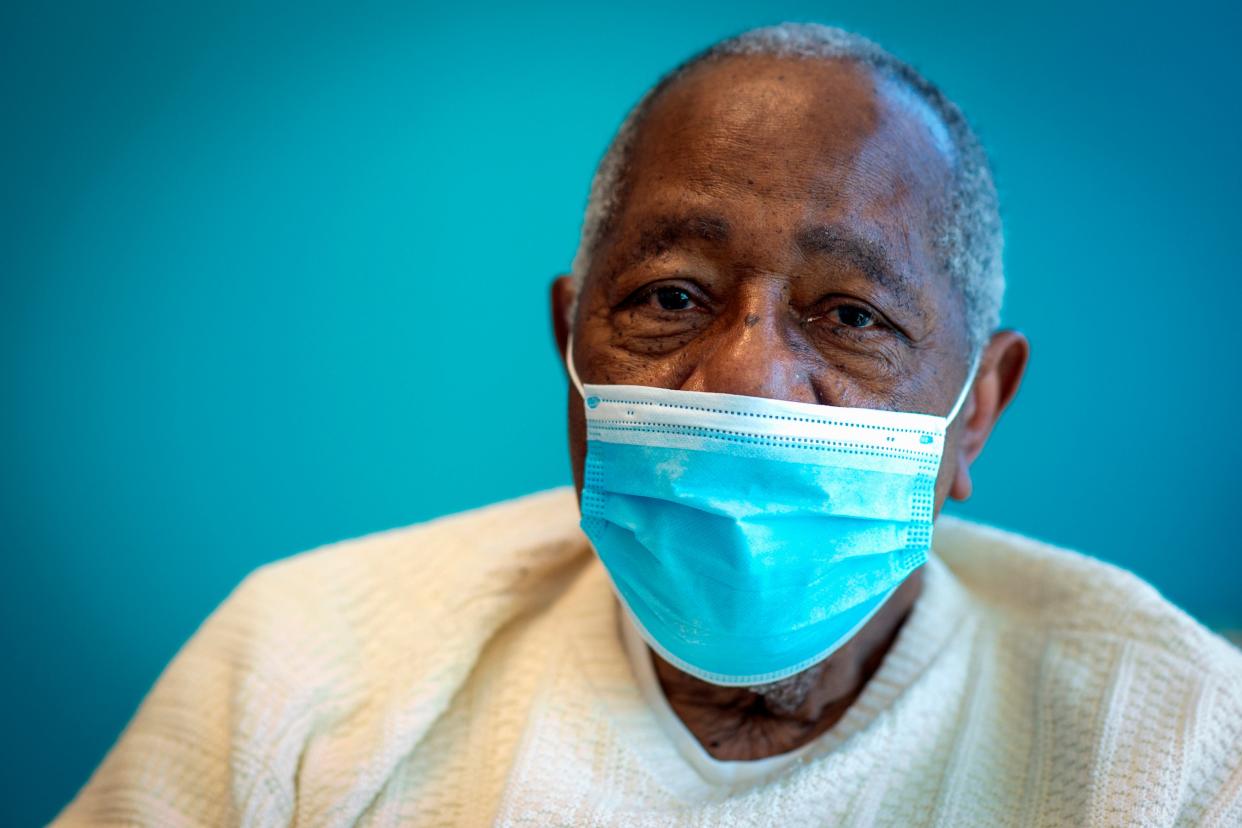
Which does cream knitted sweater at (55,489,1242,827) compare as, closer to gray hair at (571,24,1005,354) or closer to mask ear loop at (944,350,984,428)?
mask ear loop at (944,350,984,428)

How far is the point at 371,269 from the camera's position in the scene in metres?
2.67

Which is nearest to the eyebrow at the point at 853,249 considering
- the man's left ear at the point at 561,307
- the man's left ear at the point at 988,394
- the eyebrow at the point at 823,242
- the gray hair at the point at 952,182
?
the eyebrow at the point at 823,242

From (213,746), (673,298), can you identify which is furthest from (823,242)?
(213,746)

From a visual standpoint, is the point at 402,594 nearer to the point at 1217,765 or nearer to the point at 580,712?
the point at 580,712

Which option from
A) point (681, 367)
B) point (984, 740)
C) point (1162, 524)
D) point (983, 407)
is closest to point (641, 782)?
point (984, 740)

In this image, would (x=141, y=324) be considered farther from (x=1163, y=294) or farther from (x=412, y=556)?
(x=1163, y=294)

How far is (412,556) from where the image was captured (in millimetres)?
1979

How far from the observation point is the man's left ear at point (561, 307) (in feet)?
6.07

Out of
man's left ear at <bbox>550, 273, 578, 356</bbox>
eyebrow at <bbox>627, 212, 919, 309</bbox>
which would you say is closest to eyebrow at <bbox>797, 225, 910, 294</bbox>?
eyebrow at <bbox>627, 212, 919, 309</bbox>

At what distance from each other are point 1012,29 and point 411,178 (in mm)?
1470

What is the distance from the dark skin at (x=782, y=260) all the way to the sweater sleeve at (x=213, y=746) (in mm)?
646

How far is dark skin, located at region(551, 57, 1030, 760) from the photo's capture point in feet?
4.76

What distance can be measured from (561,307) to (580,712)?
0.69m

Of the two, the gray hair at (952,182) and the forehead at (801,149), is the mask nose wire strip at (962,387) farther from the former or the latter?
the forehead at (801,149)
